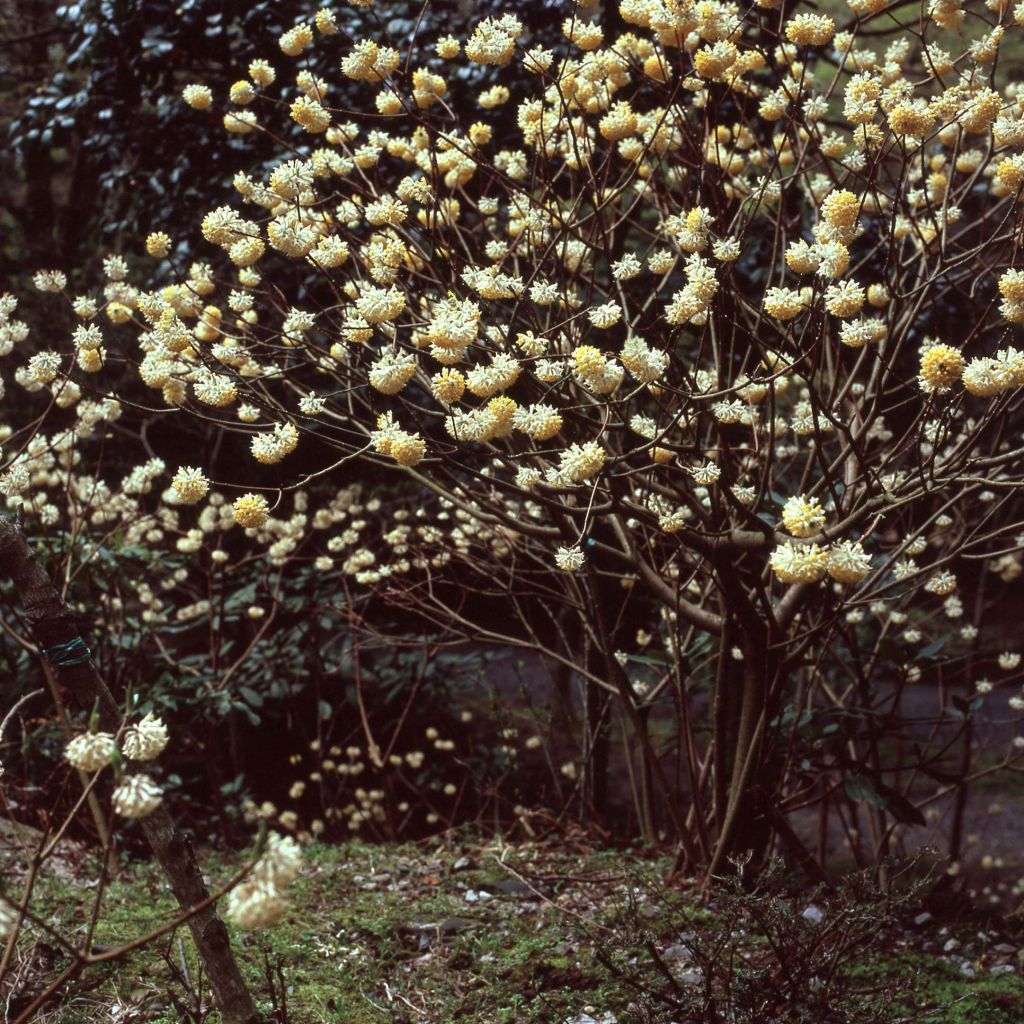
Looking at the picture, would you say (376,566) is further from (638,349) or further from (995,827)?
(995,827)

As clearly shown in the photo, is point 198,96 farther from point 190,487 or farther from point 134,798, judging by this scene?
point 134,798

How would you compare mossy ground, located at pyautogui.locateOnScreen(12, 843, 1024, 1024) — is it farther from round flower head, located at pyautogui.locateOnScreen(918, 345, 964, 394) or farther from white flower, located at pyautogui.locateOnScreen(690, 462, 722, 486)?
round flower head, located at pyautogui.locateOnScreen(918, 345, 964, 394)

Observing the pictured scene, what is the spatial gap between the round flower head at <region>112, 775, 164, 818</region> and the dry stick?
2.04 feet

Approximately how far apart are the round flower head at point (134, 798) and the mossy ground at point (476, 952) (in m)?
0.79

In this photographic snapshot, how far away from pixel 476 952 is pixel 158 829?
4.07ft

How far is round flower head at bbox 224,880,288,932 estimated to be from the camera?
1208 mm

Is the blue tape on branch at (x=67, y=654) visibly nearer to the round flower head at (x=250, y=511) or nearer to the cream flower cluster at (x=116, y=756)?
the round flower head at (x=250, y=511)

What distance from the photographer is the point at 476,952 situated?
2.79m

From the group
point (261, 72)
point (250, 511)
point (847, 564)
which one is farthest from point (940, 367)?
point (261, 72)

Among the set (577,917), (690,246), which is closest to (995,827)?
(577,917)

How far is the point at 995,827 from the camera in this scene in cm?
689

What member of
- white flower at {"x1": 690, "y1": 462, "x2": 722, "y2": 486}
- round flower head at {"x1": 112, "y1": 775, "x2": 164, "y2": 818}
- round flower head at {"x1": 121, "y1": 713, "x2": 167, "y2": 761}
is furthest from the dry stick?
white flower at {"x1": 690, "y1": 462, "x2": 722, "y2": 486}

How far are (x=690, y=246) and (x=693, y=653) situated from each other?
5.57 ft

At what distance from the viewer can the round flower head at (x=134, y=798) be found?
4.27 ft
